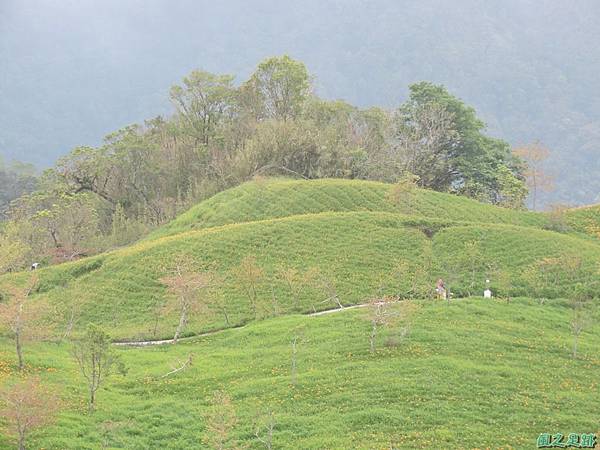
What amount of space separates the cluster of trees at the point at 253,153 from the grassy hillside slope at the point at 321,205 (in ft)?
32.5

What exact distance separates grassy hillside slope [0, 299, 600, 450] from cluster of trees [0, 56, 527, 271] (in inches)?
1645

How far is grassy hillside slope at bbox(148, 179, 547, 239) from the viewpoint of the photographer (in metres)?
63.1

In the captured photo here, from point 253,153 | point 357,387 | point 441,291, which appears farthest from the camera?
point 253,153

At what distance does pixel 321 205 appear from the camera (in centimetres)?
6384

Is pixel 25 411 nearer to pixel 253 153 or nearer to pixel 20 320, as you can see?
pixel 20 320

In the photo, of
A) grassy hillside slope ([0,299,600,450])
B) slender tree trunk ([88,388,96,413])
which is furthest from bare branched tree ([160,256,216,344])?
slender tree trunk ([88,388,96,413])

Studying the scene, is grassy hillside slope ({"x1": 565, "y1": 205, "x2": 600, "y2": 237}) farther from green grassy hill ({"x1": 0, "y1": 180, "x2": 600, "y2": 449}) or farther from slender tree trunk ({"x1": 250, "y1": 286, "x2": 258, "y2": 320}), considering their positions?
slender tree trunk ({"x1": 250, "y1": 286, "x2": 258, "y2": 320})

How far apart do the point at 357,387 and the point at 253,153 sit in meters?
53.7

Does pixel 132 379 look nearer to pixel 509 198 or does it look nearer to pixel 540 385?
pixel 540 385

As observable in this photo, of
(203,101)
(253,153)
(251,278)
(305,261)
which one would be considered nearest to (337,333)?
(251,278)

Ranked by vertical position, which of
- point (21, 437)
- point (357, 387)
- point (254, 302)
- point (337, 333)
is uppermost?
point (254, 302)

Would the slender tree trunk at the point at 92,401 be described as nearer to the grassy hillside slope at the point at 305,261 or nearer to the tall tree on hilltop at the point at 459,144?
the grassy hillside slope at the point at 305,261

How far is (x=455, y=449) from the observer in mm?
22172

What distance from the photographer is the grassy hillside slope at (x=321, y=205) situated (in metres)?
63.1
